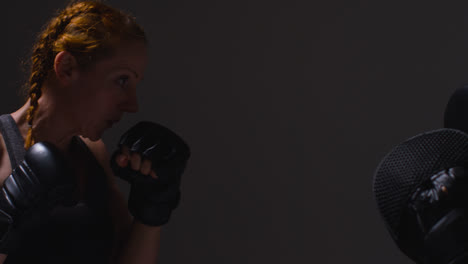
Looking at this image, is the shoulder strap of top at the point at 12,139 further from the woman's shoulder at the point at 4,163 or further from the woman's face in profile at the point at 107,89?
the woman's face in profile at the point at 107,89

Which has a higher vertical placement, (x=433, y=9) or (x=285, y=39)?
(x=433, y=9)

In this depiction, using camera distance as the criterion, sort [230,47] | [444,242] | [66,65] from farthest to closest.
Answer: [230,47]
[66,65]
[444,242]

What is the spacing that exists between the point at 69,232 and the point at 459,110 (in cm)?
68

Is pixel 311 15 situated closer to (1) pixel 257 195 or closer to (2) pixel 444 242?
(1) pixel 257 195

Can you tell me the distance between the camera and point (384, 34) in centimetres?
159

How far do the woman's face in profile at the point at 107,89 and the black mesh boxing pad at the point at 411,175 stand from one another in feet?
1.63

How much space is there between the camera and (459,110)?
2.14 ft

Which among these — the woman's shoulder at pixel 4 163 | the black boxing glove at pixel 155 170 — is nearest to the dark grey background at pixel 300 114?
the black boxing glove at pixel 155 170

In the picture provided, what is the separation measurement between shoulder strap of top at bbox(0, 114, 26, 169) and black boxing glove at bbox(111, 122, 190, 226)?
161 mm

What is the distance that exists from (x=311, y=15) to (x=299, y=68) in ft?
0.59

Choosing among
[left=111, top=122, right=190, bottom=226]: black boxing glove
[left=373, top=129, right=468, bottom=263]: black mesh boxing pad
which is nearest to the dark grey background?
[left=111, top=122, right=190, bottom=226]: black boxing glove

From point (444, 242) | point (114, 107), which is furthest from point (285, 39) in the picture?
point (444, 242)

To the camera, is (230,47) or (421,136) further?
(230,47)

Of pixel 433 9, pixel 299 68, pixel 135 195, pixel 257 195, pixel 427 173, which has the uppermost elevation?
pixel 433 9
